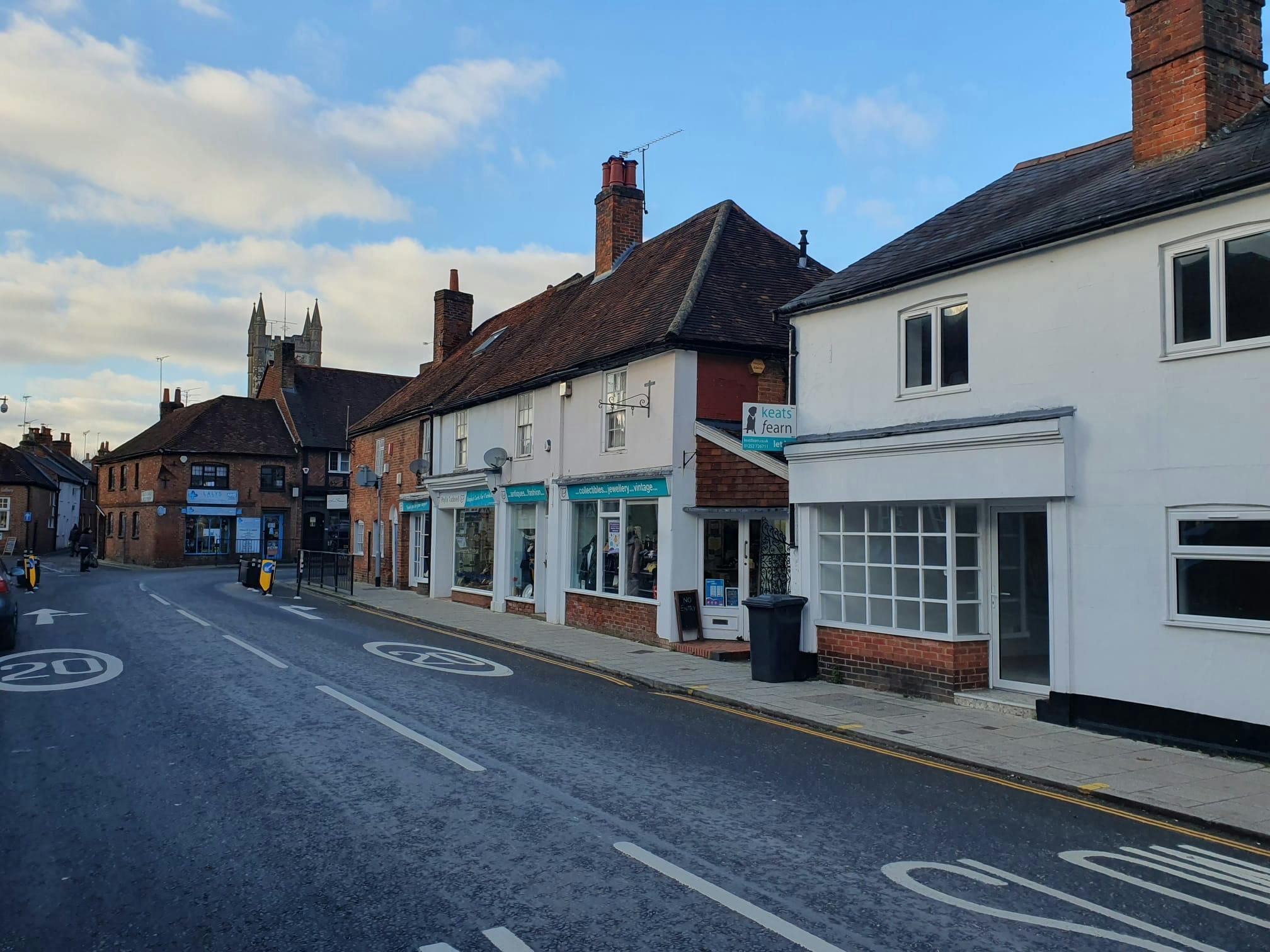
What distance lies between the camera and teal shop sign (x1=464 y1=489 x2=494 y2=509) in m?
24.4

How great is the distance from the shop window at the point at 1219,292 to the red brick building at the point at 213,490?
47.2 meters

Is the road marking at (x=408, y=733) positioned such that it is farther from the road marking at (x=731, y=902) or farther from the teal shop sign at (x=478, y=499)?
the teal shop sign at (x=478, y=499)

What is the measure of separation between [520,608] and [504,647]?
5.81 meters

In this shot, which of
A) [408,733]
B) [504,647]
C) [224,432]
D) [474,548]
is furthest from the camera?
[224,432]

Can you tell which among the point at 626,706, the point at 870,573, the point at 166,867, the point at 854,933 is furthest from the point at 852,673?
the point at 166,867

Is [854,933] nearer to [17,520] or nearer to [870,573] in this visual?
[870,573]

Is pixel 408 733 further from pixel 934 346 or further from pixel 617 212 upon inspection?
pixel 617 212

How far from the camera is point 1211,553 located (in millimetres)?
9031

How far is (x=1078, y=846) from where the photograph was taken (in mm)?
6348

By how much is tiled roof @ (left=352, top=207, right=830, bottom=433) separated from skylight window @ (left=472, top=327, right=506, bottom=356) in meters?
2.26

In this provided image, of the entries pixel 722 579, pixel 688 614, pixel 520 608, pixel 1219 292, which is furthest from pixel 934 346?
pixel 520 608

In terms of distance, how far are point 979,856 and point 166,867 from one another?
4.91 meters

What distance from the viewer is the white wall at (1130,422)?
347 inches

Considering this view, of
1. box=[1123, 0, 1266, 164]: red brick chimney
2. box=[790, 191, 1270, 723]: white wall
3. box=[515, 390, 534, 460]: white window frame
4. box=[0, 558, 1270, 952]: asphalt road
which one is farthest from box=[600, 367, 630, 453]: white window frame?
box=[1123, 0, 1266, 164]: red brick chimney
